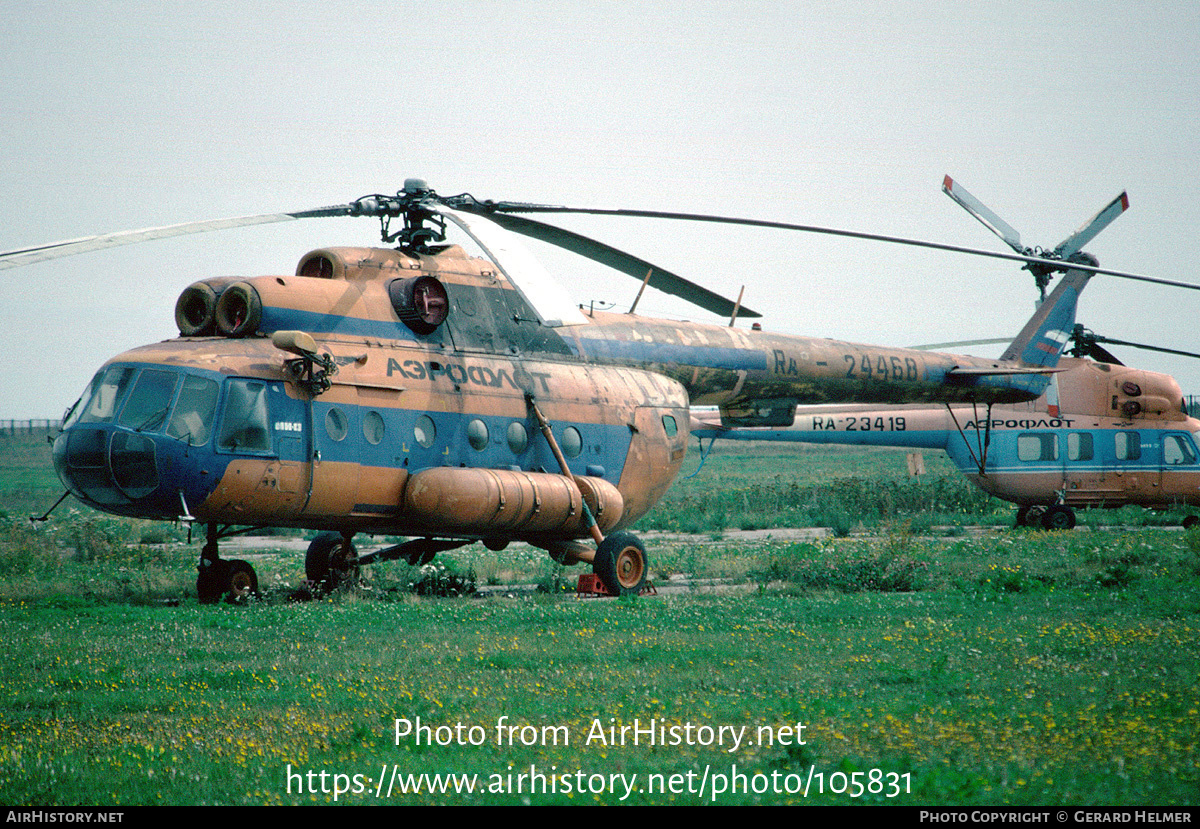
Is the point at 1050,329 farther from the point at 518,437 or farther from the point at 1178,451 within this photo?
the point at 518,437

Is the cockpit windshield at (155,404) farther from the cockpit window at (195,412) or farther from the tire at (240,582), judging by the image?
the tire at (240,582)

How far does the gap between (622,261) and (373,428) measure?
4871 millimetres

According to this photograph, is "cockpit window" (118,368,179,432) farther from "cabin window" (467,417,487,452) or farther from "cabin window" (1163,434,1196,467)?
"cabin window" (1163,434,1196,467)

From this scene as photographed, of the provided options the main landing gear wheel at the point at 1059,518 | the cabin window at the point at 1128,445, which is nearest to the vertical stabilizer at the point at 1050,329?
the cabin window at the point at 1128,445

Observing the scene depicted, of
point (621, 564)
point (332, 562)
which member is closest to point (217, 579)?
point (332, 562)

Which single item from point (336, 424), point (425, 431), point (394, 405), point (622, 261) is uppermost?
point (622, 261)

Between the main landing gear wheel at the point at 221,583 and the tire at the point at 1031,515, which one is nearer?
the main landing gear wheel at the point at 221,583

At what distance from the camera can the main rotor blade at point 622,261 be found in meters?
15.2

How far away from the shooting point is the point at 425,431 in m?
14.3

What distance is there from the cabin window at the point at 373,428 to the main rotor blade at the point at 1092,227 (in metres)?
18.8

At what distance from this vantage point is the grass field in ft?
20.3

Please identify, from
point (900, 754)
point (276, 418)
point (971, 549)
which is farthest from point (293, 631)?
point (971, 549)

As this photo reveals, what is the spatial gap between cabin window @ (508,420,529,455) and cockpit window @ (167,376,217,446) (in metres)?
4.34
